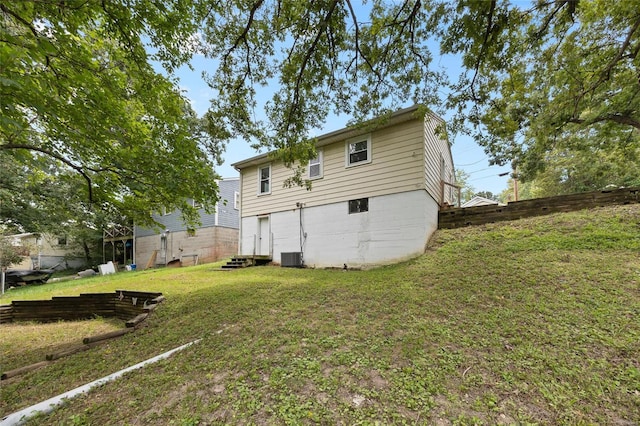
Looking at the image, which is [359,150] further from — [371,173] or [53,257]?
[53,257]

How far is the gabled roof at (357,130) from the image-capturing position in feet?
22.9

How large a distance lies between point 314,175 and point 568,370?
8450 mm

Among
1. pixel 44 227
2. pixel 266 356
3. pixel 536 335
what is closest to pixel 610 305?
pixel 536 335

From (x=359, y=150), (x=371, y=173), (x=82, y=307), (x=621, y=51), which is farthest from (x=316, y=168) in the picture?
(x=621, y=51)

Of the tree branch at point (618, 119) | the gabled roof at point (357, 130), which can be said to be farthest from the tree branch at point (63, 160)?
the tree branch at point (618, 119)

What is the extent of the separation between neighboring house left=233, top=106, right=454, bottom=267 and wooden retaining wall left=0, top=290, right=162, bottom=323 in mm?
5310

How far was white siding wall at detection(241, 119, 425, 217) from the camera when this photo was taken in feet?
26.1

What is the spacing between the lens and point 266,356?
2.98 metres

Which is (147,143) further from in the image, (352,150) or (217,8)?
(352,150)

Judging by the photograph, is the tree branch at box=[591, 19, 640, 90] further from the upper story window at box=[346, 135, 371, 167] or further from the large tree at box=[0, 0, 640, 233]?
the upper story window at box=[346, 135, 371, 167]

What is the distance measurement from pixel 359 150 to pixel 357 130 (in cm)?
71

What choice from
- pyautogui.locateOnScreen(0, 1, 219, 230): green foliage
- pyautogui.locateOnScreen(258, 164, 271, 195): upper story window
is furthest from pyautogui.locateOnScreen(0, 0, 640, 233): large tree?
pyautogui.locateOnScreen(258, 164, 271, 195): upper story window

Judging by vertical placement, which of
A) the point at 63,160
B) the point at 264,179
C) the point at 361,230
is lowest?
the point at 361,230

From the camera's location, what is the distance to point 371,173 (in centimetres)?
870
